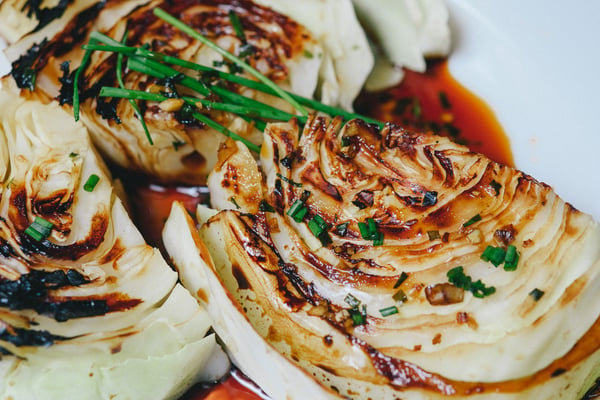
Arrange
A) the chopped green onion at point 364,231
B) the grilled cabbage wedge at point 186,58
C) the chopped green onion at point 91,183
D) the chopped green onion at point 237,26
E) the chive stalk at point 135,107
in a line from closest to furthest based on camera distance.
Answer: the chopped green onion at point 364,231 → the chopped green onion at point 91,183 → the chive stalk at point 135,107 → the grilled cabbage wedge at point 186,58 → the chopped green onion at point 237,26

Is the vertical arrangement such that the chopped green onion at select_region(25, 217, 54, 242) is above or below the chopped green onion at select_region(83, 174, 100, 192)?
below

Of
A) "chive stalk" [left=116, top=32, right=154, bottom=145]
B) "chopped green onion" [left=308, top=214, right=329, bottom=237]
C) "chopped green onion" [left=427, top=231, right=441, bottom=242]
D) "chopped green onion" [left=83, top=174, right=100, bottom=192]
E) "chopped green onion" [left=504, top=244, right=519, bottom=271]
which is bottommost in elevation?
"chopped green onion" [left=83, top=174, right=100, bottom=192]

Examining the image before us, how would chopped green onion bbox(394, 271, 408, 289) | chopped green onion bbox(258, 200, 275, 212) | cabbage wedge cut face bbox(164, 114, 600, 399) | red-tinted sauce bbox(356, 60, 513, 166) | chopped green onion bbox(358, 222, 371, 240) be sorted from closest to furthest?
1. cabbage wedge cut face bbox(164, 114, 600, 399)
2. chopped green onion bbox(394, 271, 408, 289)
3. chopped green onion bbox(358, 222, 371, 240)
4. chopped green onion bbox(258, 200, 275, 212)
5. red-tinted sauce bbox(356, 60, 513, 166)

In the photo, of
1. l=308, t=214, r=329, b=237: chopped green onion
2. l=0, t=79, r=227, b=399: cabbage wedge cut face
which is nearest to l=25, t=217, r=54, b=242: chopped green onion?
l=0, t=79, r=227, b=399: cabbage wedge cut face

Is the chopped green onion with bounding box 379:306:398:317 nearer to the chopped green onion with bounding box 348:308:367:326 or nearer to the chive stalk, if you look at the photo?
the chopped green onion with bounding box 348:308:367:326

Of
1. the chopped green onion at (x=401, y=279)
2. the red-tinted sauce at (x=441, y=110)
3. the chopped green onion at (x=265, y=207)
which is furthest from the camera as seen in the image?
the red-tinted sauce at (x=441, y=110)

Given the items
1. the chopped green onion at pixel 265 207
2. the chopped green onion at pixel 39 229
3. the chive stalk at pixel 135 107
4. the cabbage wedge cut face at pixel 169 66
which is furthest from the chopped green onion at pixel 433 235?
the chopped green onion at pixel 39 229

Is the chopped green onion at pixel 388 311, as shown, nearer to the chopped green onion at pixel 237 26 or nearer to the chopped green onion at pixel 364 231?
the chopped green onion at pixel 364 231

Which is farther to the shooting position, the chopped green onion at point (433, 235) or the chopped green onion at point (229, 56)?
the chopped green onion at point (229, 56)

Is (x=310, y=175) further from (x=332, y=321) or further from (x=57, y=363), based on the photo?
(x=57, y=363)
